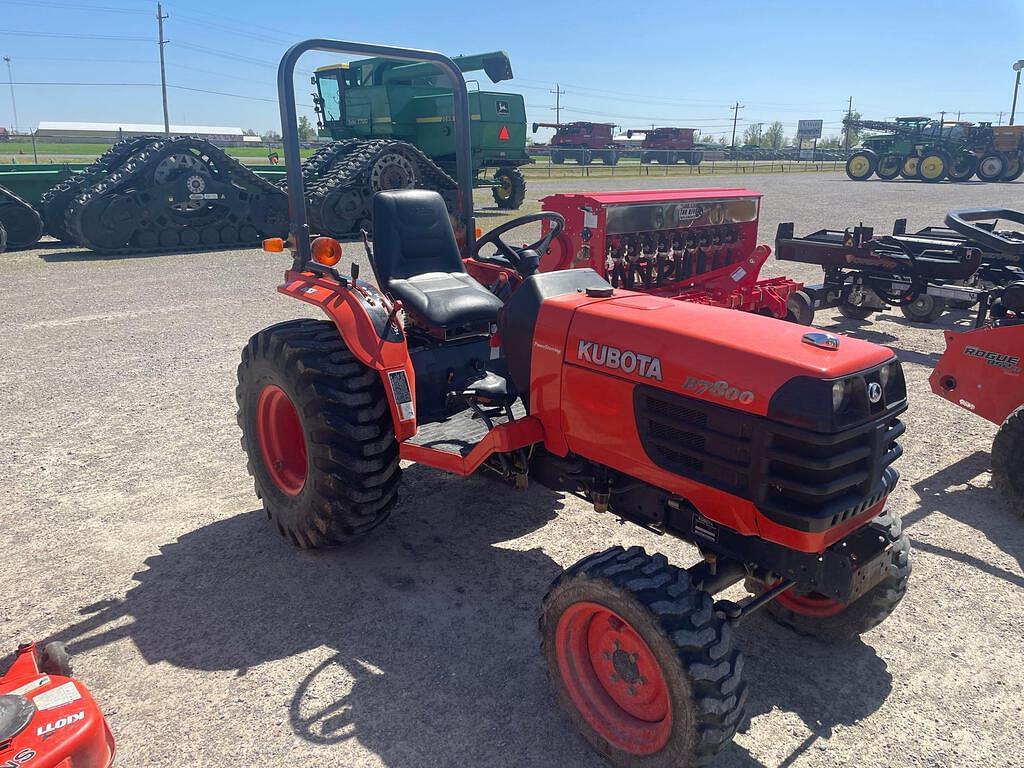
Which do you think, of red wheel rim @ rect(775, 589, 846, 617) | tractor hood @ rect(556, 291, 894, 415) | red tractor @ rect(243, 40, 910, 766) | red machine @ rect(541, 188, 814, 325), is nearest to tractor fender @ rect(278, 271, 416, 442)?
red tractor @ rect(243, 40, 910, 766)

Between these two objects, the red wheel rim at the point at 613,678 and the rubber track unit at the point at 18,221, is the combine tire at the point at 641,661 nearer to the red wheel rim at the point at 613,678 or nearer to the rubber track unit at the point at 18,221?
the red wheel rim at the point at 613,678

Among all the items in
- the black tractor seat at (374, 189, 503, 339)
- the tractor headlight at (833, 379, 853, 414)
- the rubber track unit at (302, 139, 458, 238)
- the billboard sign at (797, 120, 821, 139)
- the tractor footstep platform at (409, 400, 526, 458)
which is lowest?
the tractor footstep platform at (409, 400, 526, 458)

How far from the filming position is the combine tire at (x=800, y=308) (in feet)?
25.6

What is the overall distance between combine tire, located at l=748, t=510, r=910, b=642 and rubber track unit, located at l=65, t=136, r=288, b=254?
11955mm

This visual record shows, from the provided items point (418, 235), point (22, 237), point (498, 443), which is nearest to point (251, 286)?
point (22, 237)

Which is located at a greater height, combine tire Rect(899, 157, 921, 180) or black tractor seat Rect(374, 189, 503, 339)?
combine tire Rect(899, 157, 921, 180)

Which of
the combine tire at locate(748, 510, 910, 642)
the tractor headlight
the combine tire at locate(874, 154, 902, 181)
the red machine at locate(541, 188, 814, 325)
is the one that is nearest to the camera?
the tractor headlight

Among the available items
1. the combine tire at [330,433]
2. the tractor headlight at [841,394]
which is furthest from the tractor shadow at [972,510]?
the combine tire at [330,433]

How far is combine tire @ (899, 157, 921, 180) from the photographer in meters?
30.9

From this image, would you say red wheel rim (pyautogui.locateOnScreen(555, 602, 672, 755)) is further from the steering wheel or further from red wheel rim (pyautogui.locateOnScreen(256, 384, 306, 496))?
the steering wheel

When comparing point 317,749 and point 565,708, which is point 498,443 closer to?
point 565,708

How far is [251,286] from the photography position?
9.78m

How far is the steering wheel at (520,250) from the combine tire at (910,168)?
32154 mm

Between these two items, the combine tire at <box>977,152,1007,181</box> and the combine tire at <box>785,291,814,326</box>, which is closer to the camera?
the combine tire at <box>785,291,814,326</box>
